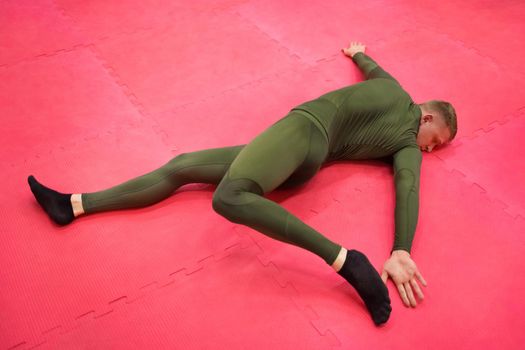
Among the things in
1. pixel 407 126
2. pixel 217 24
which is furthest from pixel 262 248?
pixel 217 24

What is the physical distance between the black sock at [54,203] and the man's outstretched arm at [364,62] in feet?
6.68

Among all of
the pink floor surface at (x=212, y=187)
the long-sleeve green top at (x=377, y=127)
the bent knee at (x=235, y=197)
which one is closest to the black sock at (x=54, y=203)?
the pink floor surface at (x=212, y=187)

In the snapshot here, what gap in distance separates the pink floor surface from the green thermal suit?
5.2 inches

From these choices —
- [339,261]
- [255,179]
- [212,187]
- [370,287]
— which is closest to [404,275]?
[370,287]

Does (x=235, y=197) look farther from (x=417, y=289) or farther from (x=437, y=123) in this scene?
(x=437, y=123)

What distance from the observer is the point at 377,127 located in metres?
2.40

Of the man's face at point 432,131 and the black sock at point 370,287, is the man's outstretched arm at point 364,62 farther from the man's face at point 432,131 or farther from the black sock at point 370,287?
the black sock at point 370,287

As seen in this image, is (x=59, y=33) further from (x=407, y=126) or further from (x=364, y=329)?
(x=364, y=329)

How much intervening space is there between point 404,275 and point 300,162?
0.71 m

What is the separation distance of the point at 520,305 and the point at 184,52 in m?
2.75

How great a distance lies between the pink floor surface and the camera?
187 centimetres

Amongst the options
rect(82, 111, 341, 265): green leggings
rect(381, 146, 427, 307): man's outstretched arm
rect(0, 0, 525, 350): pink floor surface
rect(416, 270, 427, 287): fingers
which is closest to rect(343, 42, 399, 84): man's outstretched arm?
rect(0, 0, 525, 350): pink floor surface

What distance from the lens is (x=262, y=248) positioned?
7.03ft

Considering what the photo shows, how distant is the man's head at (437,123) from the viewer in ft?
8.08
